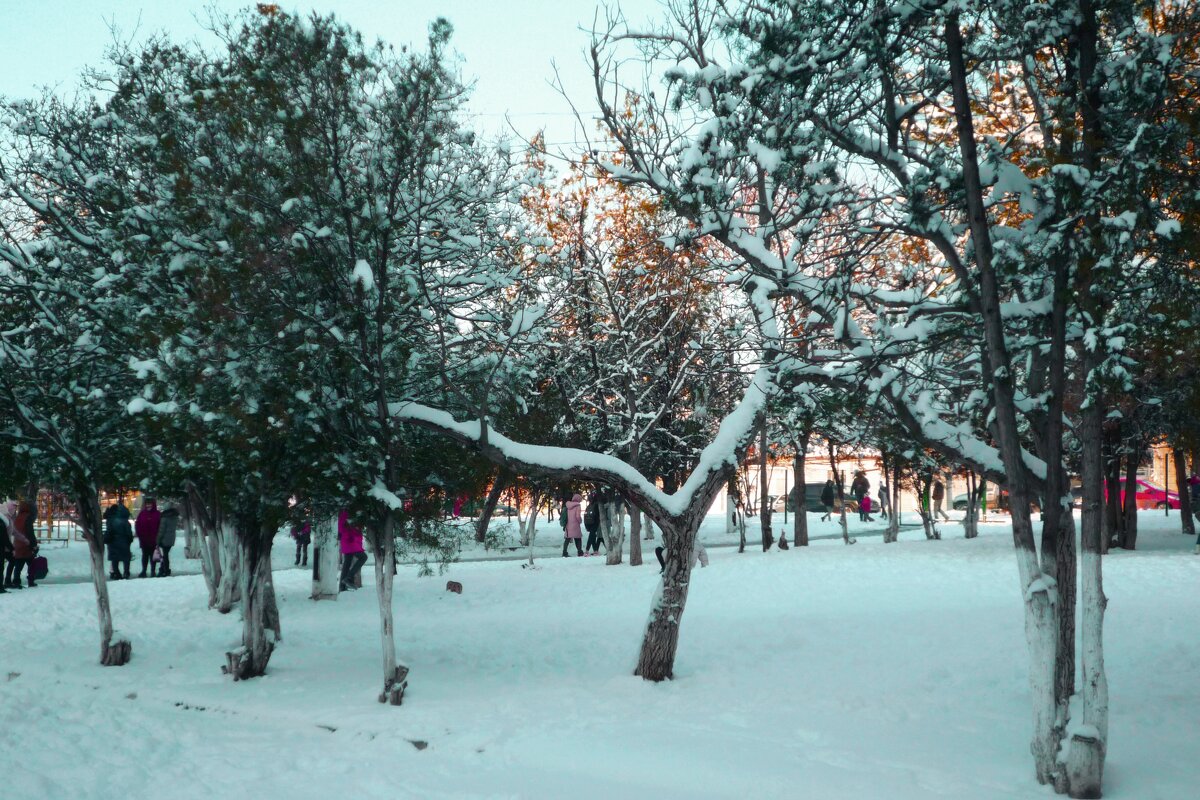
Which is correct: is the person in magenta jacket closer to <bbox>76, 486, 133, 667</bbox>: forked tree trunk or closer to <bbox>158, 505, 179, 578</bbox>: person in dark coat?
<bbox>158, 505, 179, 578</bbox>: person in dark coat

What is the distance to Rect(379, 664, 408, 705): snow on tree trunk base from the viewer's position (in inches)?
399

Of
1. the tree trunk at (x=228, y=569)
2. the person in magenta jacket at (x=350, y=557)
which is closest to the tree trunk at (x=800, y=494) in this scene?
the person in magenta jacket at (x=350, y=557)

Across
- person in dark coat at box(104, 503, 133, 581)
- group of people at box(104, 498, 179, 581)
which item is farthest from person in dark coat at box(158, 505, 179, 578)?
person in dark coat at box(104, 503, 133, 581)

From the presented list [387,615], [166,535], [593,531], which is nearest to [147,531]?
[166,535]

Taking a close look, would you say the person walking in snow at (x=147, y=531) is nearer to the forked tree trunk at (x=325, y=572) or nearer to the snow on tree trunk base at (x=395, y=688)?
the forked tree trunk at (x=325, y=572)

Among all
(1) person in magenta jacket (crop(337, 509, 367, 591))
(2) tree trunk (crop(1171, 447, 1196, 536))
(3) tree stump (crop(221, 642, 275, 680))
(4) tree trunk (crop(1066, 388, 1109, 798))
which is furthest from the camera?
(2) tree trunk (crop(1171, 447, 1196, 536))

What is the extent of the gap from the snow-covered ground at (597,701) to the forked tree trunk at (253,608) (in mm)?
272

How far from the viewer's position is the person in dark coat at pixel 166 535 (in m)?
24.4

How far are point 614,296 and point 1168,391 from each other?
1123 cm

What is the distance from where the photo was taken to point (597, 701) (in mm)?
10281

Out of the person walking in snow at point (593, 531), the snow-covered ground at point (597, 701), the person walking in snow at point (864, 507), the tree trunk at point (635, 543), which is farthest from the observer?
the person walking in snow at point (864, 507)

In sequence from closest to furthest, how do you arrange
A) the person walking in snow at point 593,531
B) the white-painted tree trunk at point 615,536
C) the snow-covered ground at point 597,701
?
the snow-covered ground at point 597,701
the white-painted tree trunk at point 615,536
the person walking in snow at point 593,531

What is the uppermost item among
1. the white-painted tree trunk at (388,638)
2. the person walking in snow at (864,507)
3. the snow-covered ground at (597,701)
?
the person walking in snow at (864,507)

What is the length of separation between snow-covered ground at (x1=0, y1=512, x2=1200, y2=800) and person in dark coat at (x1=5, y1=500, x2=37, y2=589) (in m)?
2.00
